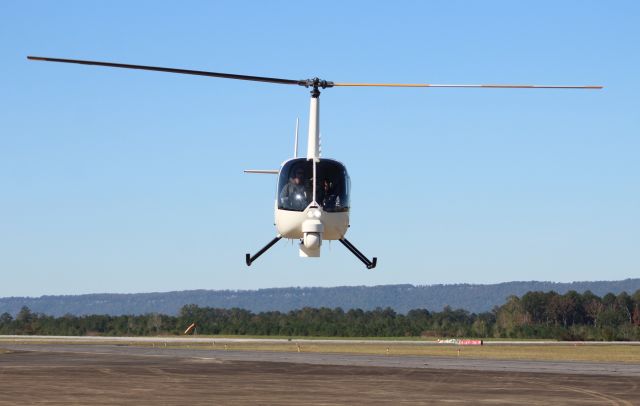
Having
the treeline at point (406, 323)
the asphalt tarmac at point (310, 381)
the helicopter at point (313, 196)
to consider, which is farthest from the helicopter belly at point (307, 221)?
the treeline at point (406, 323)

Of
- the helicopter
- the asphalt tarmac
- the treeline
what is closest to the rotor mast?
the helicopter

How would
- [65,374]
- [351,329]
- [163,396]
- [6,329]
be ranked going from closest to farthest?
[163,396] < [65,374] < [351,329] < [6,329]

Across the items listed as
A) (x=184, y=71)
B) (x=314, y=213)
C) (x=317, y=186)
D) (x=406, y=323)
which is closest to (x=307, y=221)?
(x=314, y=213)

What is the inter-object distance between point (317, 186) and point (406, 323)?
326ft

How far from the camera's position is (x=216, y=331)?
131250mm

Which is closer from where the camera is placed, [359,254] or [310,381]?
[359,254]

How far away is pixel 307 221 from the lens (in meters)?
36.6

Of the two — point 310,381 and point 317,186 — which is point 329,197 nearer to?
point 317,186

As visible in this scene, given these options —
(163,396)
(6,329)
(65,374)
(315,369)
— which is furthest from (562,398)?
Result: (6,329)

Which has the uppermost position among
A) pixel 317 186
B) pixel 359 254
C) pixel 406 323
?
pixel 406 323

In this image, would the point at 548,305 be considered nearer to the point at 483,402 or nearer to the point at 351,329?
the point at 351,329

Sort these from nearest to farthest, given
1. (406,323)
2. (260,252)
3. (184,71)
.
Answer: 1. (184,71)
2. (260,252)
3. (406,323)

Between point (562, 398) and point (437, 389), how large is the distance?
4.92m

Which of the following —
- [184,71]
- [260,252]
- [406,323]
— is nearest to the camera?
Answer: [184,71]
